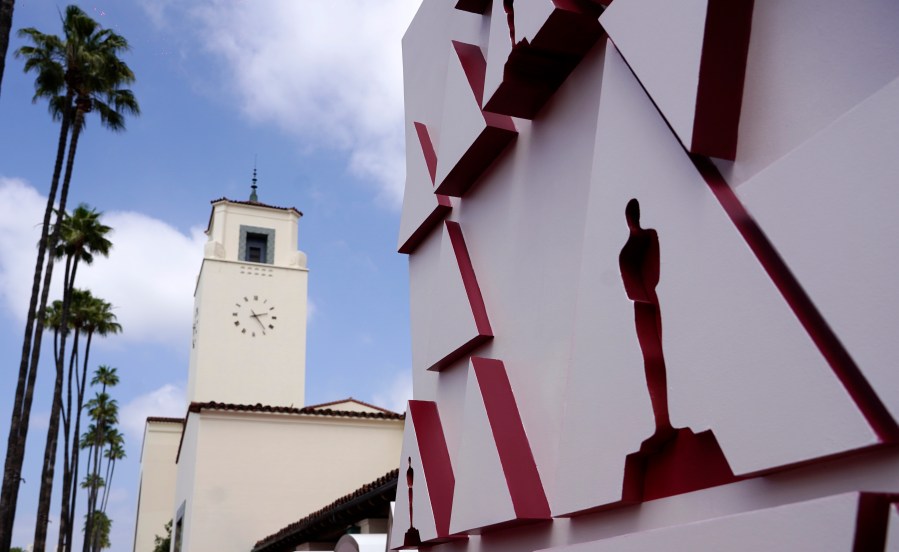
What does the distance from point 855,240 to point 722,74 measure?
992 mm

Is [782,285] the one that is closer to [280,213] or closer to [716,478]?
[716,478]

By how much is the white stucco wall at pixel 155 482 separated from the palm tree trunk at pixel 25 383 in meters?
18.8

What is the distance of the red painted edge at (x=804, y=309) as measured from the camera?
7.98 ft

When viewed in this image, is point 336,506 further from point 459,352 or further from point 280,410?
point 280,410

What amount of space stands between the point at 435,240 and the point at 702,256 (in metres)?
4.52

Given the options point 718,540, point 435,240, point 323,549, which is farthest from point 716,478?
point 323,549

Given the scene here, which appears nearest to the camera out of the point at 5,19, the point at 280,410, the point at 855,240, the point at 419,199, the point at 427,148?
the point at 855,240

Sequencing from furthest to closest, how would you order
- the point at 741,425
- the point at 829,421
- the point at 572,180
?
1. the point at 572,180
2. the point at 741,425
3. the point at 829,421

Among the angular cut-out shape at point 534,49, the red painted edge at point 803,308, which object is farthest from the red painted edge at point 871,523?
the angular cut-out shape at point 534,49

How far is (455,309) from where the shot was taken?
247 inches

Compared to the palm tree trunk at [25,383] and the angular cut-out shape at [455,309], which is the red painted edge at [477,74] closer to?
the angular cut-out shape at [455,309]

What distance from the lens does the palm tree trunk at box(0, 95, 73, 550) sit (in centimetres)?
2067

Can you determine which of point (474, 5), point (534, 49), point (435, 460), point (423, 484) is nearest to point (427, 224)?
point (474, 5)

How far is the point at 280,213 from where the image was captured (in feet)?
115
